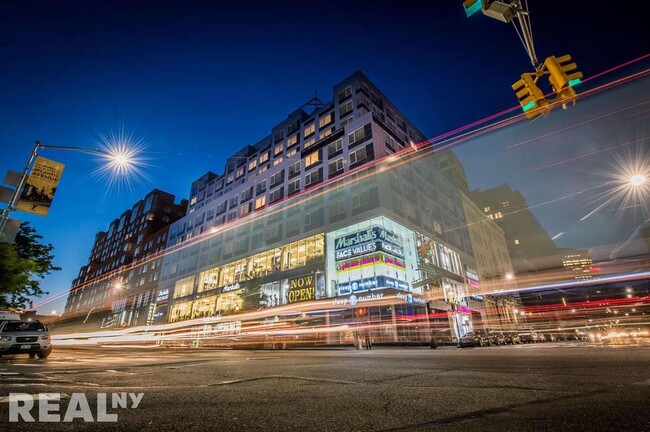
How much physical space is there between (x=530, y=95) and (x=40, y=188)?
15.3 metres

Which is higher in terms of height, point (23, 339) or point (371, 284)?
point (371, 284)

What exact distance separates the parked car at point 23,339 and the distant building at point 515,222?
111 meters

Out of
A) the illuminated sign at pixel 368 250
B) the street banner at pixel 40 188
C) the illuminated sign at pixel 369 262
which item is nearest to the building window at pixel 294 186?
the illuminated sign at pixel 368 250

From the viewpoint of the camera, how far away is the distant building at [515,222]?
354ft

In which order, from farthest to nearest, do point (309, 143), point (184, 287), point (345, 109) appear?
point (184, 287)
point (309, 143)
point (345, 109)

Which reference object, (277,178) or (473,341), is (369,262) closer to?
(473,341)

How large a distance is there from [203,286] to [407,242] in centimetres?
3536

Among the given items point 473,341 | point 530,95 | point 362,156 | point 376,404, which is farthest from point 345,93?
point 376,404

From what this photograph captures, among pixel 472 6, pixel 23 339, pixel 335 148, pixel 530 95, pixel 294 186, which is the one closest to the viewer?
pixel 472 6

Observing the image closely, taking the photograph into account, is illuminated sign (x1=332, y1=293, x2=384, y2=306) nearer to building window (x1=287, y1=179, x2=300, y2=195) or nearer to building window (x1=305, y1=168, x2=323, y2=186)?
building window (x1=305, y1=168, x2=323, y2=186)

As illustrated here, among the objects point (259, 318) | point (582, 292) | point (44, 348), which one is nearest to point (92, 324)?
point (259, 318)

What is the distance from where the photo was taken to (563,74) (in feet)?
25.1

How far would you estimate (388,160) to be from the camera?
3597 cm

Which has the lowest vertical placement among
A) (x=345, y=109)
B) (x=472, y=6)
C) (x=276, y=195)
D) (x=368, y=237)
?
(x=472, y=6)
